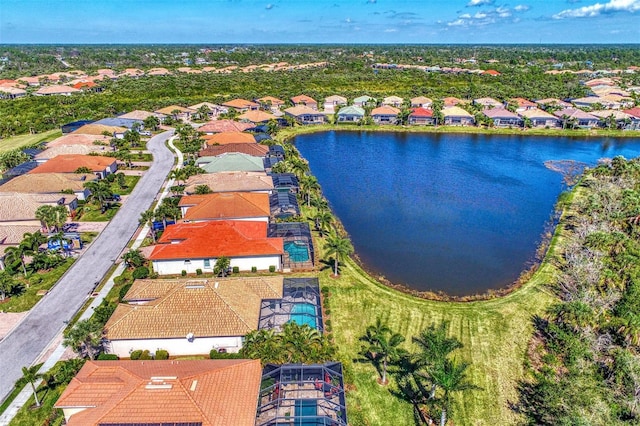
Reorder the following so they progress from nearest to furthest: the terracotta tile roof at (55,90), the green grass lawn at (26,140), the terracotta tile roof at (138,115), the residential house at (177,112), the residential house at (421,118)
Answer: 1. the green grass lawn at (26,140)
2. the terracotta tile roof at (138,115)
3. the residential house at (177,112)
4. the residential house at (421,118)
5. the terracotta tile roof at (55,90)

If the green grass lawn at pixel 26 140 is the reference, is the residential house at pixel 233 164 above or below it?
below

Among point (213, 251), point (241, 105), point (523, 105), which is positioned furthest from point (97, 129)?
point (523, 105)

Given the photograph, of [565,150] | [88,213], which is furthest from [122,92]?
[565,150]

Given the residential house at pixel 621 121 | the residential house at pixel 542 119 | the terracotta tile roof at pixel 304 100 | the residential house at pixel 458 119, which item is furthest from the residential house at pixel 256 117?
the residential house at pixel 621 121

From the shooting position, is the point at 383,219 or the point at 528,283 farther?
the point at 383,219

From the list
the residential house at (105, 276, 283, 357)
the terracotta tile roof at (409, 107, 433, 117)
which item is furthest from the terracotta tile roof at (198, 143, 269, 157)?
the terracotta tile roof at (409, 107, 433, 117)

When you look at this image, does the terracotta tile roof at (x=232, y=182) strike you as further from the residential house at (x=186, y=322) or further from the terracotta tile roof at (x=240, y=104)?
the terracotta tile roof at (x=240, y=104)

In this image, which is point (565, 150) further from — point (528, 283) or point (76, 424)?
point (76, 424)
